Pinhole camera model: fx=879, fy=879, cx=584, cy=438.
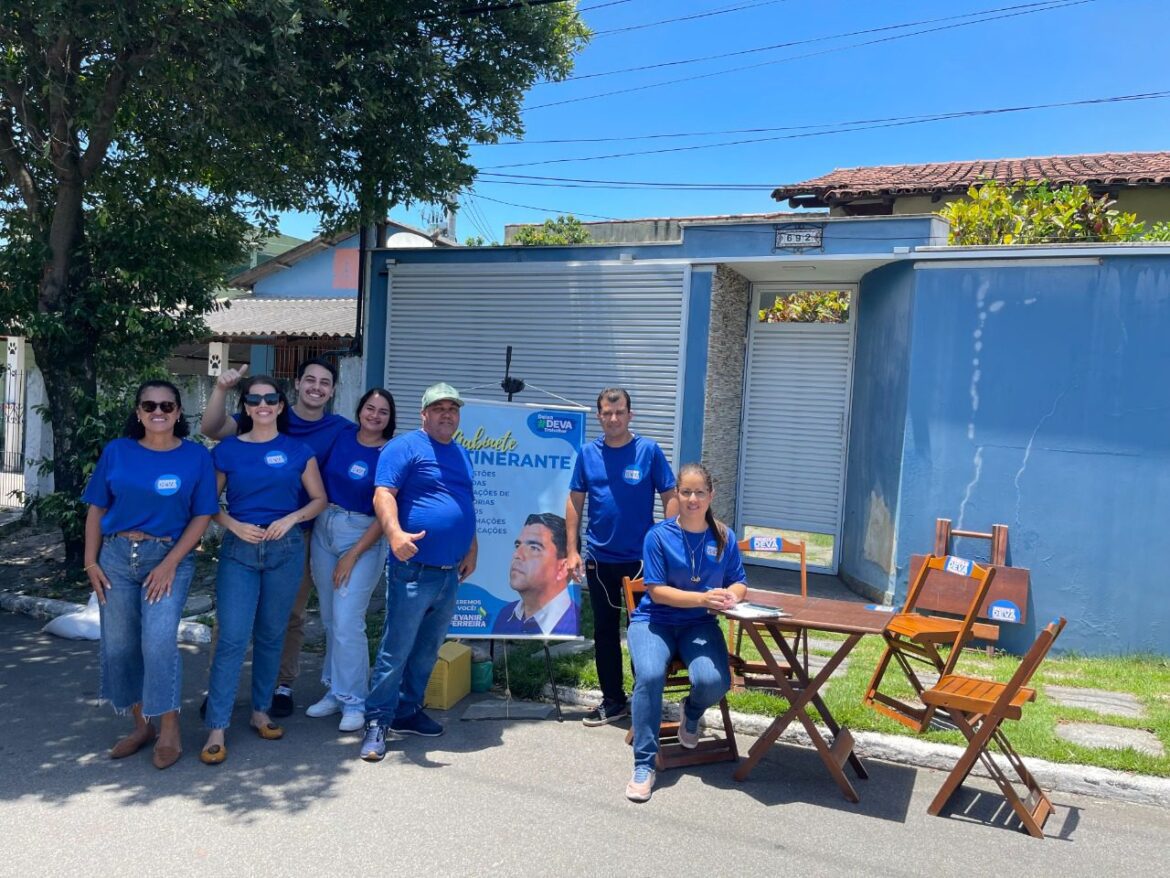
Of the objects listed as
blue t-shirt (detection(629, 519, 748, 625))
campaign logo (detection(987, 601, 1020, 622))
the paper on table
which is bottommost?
campaign logo (detection(987, 601, 1020, 622))

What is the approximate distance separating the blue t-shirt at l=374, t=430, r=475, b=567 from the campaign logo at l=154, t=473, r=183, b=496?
Answer: 95 cm

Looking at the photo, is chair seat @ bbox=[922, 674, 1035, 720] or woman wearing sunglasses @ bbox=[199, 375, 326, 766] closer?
chair seat @ bbox=[922, 674, 1035, 720]

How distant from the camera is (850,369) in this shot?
909 centimetres

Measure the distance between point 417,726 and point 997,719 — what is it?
296 cm

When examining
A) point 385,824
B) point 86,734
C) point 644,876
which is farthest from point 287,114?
point 644,876

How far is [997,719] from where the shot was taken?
400cm

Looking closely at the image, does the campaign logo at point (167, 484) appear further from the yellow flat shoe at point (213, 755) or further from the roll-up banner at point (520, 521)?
the roll-up banner at point (520, 521)

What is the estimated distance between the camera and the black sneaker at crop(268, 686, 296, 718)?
5.05 meters

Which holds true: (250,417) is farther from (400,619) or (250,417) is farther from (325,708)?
(325,708)

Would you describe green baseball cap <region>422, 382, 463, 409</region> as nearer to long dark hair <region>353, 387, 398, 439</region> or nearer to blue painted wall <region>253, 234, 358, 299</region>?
long dark hair <region>353, 387, 398, 439</region>

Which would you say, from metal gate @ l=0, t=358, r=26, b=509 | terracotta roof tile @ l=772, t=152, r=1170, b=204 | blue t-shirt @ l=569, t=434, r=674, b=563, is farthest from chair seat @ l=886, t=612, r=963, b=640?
metal gate @ l=0, t=358, r=26, b=509

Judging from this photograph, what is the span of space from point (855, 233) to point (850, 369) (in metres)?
1.61

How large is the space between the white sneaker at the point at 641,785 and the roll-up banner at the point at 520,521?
1433mm

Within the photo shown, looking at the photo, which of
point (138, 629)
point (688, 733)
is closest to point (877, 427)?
point (688, 733)
